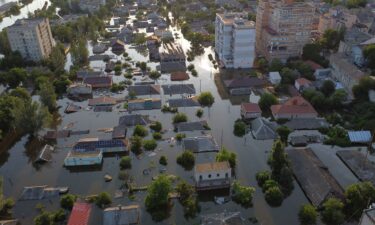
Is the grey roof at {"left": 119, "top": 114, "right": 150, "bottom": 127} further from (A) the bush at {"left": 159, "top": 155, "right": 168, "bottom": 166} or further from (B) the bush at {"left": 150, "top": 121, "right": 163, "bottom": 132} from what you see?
(A) the bush at {"left": 159, "top": 155, "right": 168, "bottom": 166}

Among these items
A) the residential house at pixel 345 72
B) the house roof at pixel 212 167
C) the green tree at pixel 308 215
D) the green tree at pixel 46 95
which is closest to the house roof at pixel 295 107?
the residential house at pixel 345 72

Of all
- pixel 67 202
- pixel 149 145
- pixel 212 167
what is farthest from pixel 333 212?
pixel 67 202

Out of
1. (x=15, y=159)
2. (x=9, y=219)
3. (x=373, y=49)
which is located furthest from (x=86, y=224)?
(x=373, y=49)

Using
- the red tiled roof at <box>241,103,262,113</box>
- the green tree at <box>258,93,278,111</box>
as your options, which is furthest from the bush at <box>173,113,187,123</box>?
the green tree at <box>258,93,278,111</box>

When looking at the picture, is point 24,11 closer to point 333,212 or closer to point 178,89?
point 178,89

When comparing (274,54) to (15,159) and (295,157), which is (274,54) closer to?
(295,157)

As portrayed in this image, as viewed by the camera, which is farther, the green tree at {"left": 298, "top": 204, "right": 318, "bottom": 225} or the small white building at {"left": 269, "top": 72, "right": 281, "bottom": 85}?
the small white building at {"left": 269, "top": 72, "right": 281, "bottom": 85}
